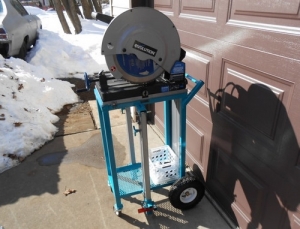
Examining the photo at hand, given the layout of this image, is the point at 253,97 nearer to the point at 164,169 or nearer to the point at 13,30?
the point at 164,169

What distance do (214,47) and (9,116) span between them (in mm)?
3257

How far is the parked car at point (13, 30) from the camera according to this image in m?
5.81

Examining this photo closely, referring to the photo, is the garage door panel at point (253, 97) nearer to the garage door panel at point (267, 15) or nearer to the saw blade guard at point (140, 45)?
the garage door panel at point (267, 15)

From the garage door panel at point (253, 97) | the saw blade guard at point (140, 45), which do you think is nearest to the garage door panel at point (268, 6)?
the garage door panel at point (253, 97)

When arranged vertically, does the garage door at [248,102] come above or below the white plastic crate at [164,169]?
above

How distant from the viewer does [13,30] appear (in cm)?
605

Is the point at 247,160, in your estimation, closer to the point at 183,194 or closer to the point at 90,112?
the point at 183,194

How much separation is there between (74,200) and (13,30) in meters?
5.12

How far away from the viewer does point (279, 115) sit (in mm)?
1609

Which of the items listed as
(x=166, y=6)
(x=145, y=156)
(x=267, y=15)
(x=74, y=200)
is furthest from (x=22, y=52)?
(x=267, y=15)

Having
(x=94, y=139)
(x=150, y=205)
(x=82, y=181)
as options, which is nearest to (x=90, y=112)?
(x=94, y=139)

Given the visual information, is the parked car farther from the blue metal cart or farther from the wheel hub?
the wheel hub

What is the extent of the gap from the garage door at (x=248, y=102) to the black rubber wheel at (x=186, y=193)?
238 millimetres

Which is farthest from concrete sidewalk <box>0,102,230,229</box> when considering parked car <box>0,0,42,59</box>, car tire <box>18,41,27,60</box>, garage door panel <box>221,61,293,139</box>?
car tire <box>18,41,27,60</box>
